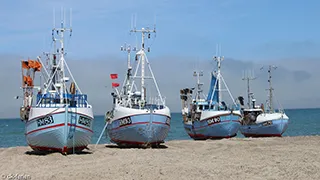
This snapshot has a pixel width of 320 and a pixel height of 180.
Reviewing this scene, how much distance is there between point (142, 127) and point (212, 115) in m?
13.6

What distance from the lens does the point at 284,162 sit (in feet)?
83.1

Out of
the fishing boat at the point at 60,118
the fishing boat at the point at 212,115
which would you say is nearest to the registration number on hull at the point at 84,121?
the fishing boat at the point at 60,118

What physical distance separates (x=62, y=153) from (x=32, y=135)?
211 cm

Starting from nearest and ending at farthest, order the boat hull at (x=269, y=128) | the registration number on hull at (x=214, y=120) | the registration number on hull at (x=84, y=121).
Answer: the registration number on hull at (x=84, y=121) → the registration number on hull at (x=214, y=120) → the boat hull at (x=269, y=128)

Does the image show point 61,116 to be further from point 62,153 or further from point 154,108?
point 154,108

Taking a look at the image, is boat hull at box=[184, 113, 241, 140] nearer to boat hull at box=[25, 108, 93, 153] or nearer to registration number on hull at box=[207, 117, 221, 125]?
registration number on hull at box=[207, 117, 221, 125]

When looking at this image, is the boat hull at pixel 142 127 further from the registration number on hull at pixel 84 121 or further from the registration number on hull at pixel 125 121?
the registration number on hull at pixel 84 121

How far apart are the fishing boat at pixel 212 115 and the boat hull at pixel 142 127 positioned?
11.6 meters

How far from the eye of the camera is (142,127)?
32.9 m

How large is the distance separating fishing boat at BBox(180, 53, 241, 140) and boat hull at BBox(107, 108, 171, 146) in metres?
11.6

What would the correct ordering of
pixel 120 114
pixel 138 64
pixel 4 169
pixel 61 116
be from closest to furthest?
pixel 4 169 → pixel 61 116 → pixel 120 114 → pixel 138 64

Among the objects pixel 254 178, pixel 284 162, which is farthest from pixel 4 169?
pixel 284 162

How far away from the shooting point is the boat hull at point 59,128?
92.5 ft

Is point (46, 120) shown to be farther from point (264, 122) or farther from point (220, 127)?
point (264, 122)
